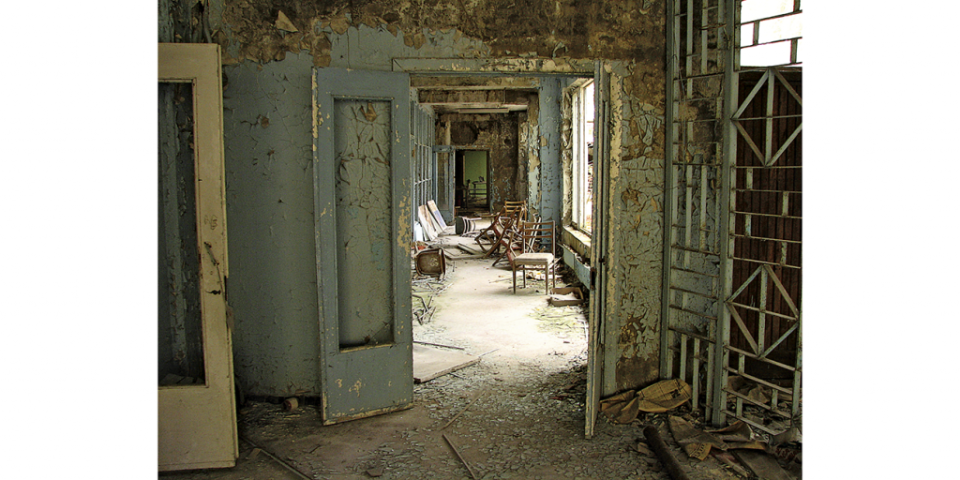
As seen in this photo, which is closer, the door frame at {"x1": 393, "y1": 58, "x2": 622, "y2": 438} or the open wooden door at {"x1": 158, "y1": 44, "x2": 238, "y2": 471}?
the open wooden door at {"x1": 158, "y1": 44, "x2": 238, "y2": 471}

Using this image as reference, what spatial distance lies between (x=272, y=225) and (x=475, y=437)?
1.88 meters

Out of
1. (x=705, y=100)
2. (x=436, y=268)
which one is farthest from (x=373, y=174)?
(x=436, y=268)

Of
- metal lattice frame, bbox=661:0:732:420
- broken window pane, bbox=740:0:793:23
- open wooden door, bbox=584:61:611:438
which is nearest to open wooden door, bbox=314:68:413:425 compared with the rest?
open wooden door, bbox=584:61:611:438

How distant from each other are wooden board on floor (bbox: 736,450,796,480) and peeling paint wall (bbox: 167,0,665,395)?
102 centimetres

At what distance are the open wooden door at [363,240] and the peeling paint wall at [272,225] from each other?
211mm

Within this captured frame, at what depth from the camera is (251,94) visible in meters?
3.73

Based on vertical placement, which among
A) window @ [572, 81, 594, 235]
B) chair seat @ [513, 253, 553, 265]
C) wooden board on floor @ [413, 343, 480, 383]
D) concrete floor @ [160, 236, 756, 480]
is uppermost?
window @ [572, 81, 594, 235]

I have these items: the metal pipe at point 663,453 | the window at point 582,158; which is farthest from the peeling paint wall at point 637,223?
the window at point 582,158

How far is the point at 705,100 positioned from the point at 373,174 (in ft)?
7.13

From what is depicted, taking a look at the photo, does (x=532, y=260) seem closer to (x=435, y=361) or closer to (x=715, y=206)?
(x=435, y=361)

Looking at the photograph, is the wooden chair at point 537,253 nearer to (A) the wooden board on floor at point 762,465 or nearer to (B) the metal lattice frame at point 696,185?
(B) the metal lattice frame at point 696,185

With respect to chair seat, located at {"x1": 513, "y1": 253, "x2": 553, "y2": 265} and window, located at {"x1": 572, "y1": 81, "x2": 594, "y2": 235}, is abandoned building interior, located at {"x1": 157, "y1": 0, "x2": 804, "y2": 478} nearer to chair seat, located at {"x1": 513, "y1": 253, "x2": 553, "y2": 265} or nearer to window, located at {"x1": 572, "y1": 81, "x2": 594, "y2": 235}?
chair seat, located at {"x1": 513, "y1": 253, "x2": 553, "y2": 265}

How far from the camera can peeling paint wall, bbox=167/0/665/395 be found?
370cm

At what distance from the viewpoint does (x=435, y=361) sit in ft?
16.4
